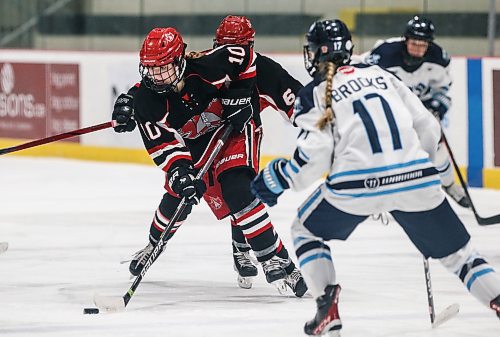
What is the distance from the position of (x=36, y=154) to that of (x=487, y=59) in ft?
12.3

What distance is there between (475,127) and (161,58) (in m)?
3.69

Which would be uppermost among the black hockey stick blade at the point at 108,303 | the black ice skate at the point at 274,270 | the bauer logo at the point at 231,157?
the bauer logo at the point at 231,157

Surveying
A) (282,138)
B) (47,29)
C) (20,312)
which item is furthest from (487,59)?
(47,29)

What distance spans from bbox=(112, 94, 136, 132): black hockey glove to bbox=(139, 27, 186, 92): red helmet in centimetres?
41

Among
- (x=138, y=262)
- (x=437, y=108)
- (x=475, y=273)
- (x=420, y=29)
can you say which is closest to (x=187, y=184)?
(x=138, y=262)

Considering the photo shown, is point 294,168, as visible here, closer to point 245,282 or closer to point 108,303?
point 108,303

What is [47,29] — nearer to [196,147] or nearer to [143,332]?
[196,147]

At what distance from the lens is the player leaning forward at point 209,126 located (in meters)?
4.09

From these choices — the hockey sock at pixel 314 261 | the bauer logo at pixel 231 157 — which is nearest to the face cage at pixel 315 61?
the hockey sock at pixel 314 261

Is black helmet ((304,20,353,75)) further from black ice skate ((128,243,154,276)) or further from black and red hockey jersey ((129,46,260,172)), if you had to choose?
black ice skate ((128,243,154,276))

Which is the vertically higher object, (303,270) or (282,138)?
(303,270)

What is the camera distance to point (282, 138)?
8.11 meters

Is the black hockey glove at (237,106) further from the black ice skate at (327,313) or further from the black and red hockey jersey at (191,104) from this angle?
the black ice skate at (327,313)

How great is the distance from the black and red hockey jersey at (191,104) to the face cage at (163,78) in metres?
0.08
